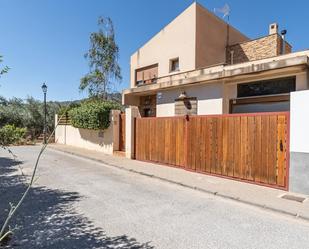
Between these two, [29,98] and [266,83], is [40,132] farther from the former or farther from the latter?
[266,83]

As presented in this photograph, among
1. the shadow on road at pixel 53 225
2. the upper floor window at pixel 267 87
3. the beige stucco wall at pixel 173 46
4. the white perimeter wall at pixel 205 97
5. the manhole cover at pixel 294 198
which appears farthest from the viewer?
the beige stucco wall at pixel 173 46

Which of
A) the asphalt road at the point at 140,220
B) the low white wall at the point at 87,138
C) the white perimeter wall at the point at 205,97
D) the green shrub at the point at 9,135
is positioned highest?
the white perimeter wall at the point at 205,97

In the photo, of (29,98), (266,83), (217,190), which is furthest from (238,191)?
(29,98)

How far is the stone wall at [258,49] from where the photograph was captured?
634 inches

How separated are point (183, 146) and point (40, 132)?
915 inches

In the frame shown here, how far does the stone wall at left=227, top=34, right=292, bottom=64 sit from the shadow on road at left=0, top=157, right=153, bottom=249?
13.9m

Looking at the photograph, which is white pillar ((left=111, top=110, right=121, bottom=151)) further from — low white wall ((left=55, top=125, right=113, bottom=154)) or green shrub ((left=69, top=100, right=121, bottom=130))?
green shrub ((left=69, top=100, right=121, bottom=130))

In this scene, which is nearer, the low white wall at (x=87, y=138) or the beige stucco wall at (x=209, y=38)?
the low white wall at (x=87, y=138)

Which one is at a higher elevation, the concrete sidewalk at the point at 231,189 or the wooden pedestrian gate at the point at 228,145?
the wooden pedestrian gate at the point at 228,145

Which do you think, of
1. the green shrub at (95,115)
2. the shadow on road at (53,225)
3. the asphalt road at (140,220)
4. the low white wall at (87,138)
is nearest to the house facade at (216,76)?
the green shrub at (95,115)

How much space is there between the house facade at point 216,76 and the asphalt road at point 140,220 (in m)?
2.81

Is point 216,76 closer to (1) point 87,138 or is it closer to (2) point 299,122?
(2) point 299,122

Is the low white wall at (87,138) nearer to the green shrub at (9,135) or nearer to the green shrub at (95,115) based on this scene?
the green shrub at (95,115)

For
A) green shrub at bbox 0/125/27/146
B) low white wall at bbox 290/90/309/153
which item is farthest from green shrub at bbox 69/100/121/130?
green shrub at bbox 0/125/27/146
